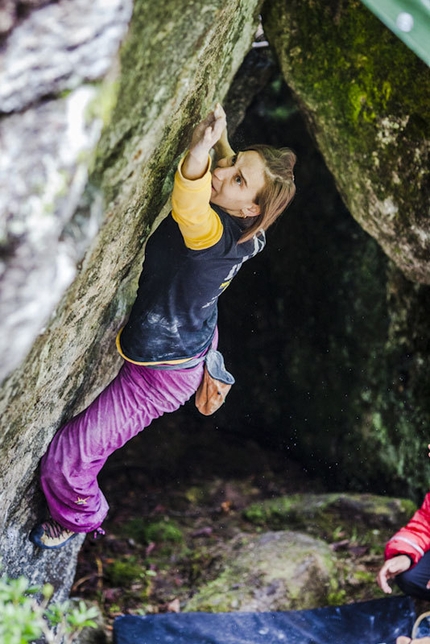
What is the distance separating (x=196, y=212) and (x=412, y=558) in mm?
3081

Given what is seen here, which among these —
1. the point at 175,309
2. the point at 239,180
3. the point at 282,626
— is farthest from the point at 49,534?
the point at 239,180

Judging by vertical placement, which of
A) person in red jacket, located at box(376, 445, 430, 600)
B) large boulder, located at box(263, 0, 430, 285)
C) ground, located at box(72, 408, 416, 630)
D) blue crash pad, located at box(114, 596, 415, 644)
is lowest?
ground, located at box(72, 408, 416, 630)

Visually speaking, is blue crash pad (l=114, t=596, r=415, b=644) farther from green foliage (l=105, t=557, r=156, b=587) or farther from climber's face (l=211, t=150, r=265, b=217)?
climber's face (l=211, t=150, r=265, b=217)

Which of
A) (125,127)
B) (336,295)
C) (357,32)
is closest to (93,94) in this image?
(125,127)

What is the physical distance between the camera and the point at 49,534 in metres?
4.02

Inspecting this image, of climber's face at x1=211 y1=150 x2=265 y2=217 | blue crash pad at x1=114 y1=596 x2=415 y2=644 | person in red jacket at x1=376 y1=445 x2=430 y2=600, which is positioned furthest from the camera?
blue crash pad at x1=114 y1=596 x2=415 y2=644

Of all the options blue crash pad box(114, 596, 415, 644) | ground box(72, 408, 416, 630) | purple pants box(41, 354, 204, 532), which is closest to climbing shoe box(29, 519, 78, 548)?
purple pants box(41, 354, 204, 532)

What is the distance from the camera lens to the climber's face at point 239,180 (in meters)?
3.32

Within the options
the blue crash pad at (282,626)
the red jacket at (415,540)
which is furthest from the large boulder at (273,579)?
the red jacket at (415,540)

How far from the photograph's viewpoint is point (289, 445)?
8352 millimetres

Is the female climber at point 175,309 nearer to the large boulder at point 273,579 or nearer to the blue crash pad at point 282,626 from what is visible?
the blue crash pad at point 282,626

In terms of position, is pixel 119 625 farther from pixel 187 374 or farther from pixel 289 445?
pixel 289 445

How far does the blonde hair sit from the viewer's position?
3354 mm

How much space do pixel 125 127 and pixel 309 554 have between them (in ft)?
14.2
